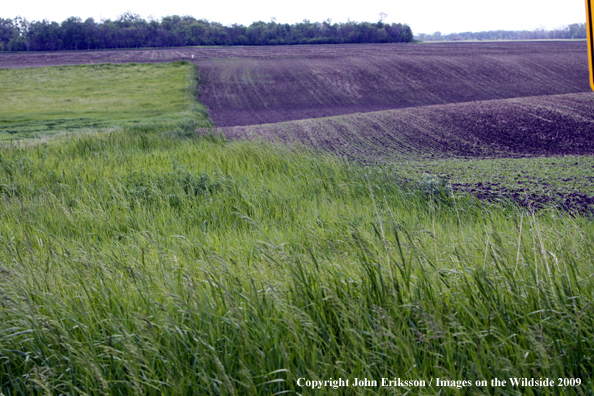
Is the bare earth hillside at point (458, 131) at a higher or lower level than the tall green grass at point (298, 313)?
higher

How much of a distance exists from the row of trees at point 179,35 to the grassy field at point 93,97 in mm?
36416

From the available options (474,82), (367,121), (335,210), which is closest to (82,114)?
(367,121)

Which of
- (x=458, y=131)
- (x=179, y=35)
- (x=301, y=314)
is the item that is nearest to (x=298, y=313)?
(x=301, y=314)

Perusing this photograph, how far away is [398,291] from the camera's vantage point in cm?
260

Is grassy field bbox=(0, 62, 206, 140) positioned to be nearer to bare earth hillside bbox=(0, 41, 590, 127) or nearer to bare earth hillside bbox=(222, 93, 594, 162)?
bare earth hillside bbox=(0, 41, 590, 127)

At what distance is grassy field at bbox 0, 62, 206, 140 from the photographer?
1936cm

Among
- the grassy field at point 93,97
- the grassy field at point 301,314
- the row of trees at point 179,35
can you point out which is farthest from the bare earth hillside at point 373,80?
the row of trees at point 179,35

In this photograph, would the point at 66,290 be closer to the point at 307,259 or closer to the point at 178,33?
the point at 307,259

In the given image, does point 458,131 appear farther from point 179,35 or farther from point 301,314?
A: point 179,35

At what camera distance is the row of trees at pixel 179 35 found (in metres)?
70.7

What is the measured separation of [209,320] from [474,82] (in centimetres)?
3159

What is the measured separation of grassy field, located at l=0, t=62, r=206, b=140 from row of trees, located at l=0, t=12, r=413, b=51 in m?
36.4

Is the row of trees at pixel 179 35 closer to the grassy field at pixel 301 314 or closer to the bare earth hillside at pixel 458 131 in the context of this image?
the bare earth hillside at pixel 458 131

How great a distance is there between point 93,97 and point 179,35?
5195cm
